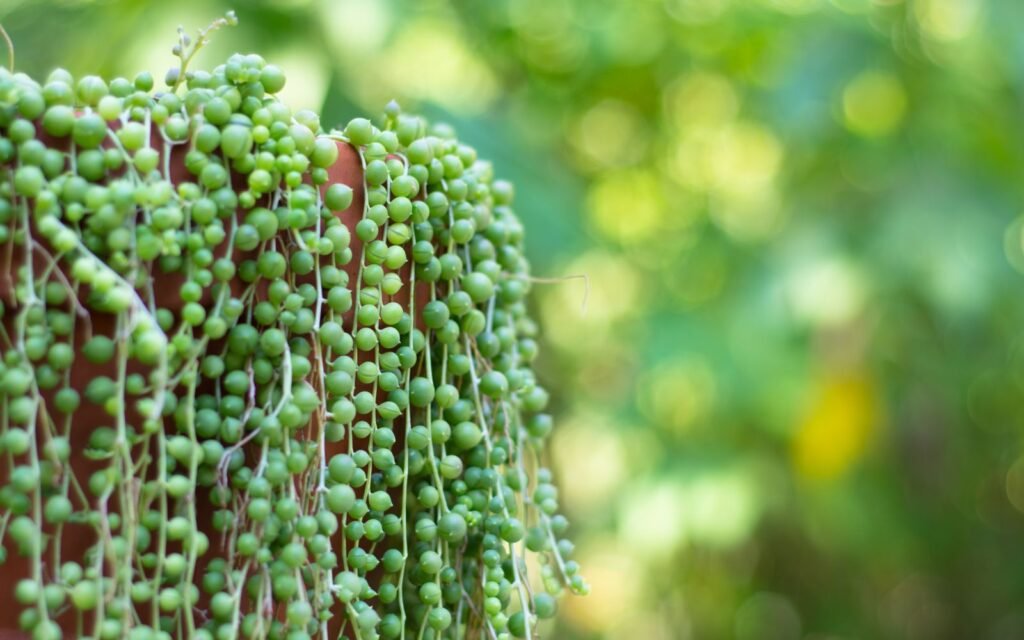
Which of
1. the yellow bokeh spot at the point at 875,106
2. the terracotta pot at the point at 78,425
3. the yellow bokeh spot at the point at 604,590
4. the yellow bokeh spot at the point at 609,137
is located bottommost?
the terracotta pot at the point at 78,425

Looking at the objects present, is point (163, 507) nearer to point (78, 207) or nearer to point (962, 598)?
point (78, 207)

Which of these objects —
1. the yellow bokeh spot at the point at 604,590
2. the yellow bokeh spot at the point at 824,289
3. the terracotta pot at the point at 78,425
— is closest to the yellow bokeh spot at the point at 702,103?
the yellow bokeh spot at the point at 824,289

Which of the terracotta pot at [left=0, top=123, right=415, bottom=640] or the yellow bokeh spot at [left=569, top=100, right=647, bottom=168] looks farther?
the yellow bokeh spot at [left=569, top=100, right=647, bottom=168]

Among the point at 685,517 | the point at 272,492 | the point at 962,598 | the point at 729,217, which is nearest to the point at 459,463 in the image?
the point at 272,492

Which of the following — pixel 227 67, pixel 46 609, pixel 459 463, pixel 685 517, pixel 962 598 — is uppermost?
pixel 962 598

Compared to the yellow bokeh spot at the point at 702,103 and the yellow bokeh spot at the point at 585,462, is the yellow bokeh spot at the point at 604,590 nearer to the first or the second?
the yellow bokeh spot at the point at 585,462

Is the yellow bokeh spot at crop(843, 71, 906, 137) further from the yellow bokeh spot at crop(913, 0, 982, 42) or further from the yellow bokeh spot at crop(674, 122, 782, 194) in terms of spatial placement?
the yellow bokeh spot at crop(674, 122, 782, 194)

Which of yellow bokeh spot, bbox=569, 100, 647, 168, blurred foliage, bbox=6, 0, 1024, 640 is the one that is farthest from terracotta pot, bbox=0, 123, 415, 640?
yellow bokeh spot, bbox=569, 100, 647, 168
